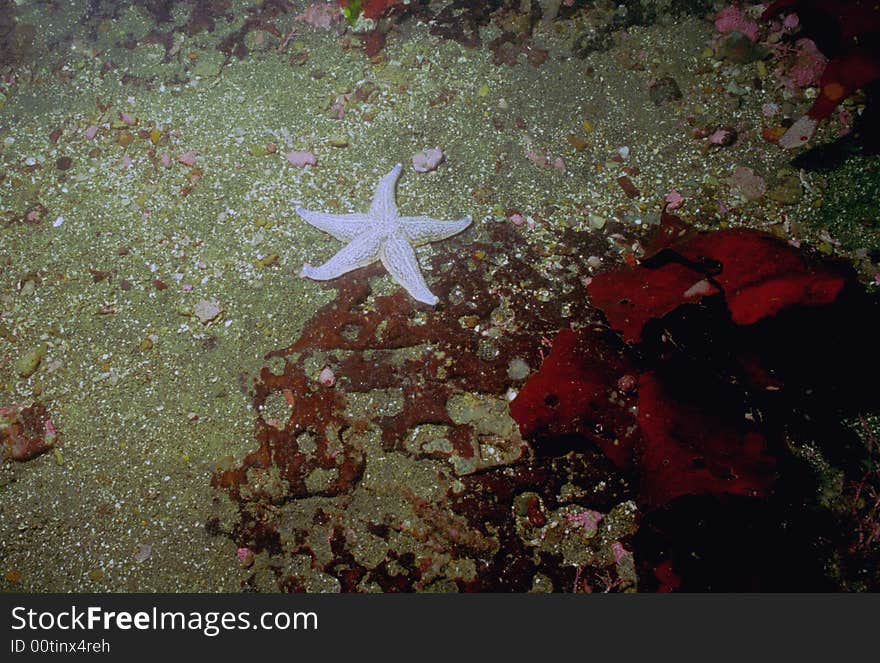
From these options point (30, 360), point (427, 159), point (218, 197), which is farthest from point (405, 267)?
point (30, 360)

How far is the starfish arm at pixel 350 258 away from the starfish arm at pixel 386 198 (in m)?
0.19

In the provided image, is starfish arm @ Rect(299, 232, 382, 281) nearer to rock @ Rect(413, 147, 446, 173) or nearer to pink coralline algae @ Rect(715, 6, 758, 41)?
rock @ Rect(413, 147, 446, 173)

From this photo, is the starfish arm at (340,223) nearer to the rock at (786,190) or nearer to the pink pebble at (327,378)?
the pink pebble at (327,378)

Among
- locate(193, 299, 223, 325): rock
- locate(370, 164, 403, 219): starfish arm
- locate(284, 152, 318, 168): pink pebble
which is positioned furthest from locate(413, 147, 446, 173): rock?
locate(193, 299, 223, 325): rock

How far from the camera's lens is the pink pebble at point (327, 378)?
3.19m

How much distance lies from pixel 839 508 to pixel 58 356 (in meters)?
5.36

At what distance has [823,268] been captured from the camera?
2566 mm

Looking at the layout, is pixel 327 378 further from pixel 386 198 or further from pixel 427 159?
pixel 427 159

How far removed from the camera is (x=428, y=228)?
11.0 ft

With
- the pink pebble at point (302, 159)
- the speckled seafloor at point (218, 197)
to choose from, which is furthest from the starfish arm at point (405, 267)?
the pink pebble at point (302, 159)

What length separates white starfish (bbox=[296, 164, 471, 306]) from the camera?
3.26m

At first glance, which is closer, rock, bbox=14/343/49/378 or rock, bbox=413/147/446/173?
rock, bbox=14/343/49/378

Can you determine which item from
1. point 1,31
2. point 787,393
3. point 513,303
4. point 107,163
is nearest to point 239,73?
point 107,163

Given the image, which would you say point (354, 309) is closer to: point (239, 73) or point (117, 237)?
point (117, 237)
